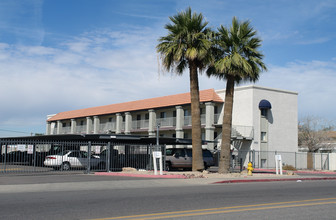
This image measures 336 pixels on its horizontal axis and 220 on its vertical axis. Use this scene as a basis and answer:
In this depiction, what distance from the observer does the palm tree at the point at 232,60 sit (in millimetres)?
23344

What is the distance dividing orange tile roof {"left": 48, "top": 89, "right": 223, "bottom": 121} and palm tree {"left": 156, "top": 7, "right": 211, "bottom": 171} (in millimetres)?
17346

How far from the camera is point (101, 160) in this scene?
25.8 metres

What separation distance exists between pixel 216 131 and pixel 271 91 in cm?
728

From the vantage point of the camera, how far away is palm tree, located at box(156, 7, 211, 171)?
76.3 feet

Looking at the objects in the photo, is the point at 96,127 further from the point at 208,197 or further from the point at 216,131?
the point at 208,197

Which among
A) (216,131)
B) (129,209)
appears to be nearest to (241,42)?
(129,209)

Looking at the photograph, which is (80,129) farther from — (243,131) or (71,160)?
(71,160)

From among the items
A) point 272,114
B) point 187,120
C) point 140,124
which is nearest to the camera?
point 272,114

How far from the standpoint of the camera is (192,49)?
2314 cm

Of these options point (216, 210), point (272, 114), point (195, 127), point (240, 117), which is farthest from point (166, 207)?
point (272, 114)

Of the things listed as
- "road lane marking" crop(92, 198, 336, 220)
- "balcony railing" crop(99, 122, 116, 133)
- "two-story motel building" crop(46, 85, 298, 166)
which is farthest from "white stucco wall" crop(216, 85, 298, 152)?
"road lane marking" crop(92, 198, 336, 220)

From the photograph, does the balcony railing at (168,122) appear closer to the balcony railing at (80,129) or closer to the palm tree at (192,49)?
the balcony railing at (80,129)

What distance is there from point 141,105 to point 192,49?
2794 cm

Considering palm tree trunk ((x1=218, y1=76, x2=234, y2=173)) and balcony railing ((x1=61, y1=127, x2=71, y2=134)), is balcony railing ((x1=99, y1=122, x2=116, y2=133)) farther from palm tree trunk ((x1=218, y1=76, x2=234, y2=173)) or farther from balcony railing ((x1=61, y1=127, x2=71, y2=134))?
palm tree trunk ((x1=218, y1=76, x2=234, y2=173))
